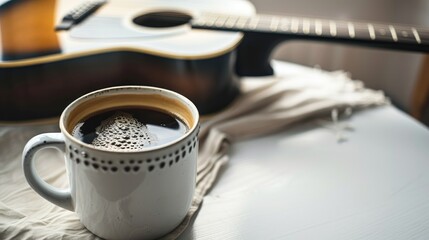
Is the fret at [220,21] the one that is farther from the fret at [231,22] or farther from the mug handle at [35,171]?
the mug handle at [35,171]

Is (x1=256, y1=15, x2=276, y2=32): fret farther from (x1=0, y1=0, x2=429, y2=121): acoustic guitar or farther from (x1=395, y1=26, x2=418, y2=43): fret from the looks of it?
(x1=395, y1=26, x2=418, y2=43): fret

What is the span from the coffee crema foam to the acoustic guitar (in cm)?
16

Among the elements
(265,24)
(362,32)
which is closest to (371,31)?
(362,32)

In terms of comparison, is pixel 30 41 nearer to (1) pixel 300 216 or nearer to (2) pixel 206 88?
(2) pixel 206 88

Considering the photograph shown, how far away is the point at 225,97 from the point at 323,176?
0.16 m

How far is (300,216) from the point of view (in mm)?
438

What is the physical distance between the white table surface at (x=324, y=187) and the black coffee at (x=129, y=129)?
0.09 m

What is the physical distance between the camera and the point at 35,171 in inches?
15.0

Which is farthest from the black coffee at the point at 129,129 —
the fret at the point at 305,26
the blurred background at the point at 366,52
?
the blurred background at the point at 366,52

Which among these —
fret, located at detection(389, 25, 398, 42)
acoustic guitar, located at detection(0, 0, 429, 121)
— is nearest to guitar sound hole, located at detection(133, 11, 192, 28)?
acoustic guitar, located at detection(0, 0, 429, 121)

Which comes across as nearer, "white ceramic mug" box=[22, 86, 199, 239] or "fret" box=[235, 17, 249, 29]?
"white ceramic mug" box=[22, 86, 199, 239]

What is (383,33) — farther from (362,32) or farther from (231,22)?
(231,22)

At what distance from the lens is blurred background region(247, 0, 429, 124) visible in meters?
0.95

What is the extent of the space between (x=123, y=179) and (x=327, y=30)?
353 mm
